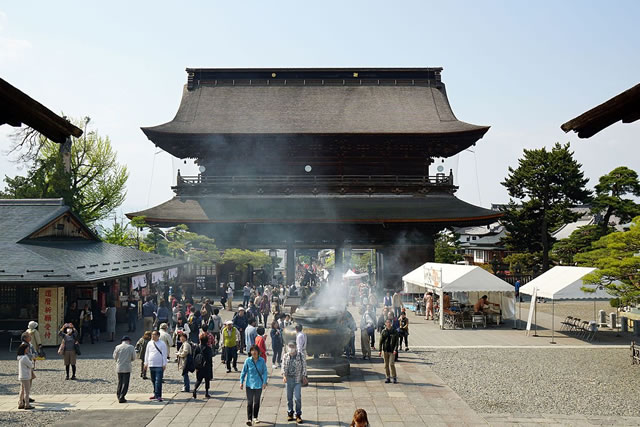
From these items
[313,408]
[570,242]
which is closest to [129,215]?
[313,408]

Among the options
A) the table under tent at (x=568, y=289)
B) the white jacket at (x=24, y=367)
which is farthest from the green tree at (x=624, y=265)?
the white jacket at (x=24, y=367)

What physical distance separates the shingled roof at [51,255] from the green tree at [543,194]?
2516 cm

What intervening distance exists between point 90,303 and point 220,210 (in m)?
10.4

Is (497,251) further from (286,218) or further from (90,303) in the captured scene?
(90,303)

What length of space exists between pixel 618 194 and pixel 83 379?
36017 millimetres

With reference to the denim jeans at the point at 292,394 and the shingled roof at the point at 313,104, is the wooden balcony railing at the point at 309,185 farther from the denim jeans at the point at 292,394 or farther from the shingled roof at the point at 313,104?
the denim jeans at the point at 292,394

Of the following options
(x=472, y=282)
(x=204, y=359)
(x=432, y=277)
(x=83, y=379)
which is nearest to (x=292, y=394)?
(x=204, y=359)

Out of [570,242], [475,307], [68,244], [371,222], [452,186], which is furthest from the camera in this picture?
[570,242]

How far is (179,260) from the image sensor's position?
27969 millimetres

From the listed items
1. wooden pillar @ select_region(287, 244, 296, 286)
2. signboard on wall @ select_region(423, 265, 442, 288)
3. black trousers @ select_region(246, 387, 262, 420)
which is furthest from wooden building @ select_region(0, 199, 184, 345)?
signboard on wall @ select_region(423, 265, 442, 288)

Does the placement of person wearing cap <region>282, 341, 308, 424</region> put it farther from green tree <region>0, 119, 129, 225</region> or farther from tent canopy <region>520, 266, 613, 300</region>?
green tree <region>0, 119, 129, 225</region>

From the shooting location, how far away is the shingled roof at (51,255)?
1570cm

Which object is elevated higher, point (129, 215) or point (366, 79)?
point (366, 79)

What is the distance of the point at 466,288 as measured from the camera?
19906 millimetres
